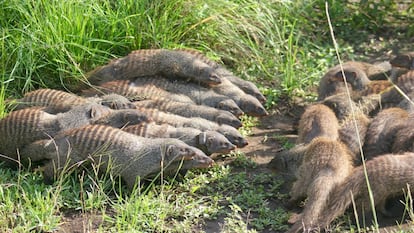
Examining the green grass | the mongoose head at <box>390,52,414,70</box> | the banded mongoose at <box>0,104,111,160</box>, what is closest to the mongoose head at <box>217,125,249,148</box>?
the green grass

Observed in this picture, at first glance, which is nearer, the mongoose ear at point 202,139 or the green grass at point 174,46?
the green grass at point 174,46

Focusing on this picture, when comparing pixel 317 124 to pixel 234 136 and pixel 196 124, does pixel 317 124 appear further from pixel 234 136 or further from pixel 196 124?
pixel 196 124

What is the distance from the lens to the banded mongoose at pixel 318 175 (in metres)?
4.59

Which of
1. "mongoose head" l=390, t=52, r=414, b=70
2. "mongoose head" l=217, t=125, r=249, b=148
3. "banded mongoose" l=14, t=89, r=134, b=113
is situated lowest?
"mongoose head" l=217, t=125, r=249, b=148

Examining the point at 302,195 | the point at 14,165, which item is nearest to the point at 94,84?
the point at 14,165

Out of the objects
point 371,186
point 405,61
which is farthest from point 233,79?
point 371,186

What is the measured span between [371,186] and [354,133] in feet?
2.24

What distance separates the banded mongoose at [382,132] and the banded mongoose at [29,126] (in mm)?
1812

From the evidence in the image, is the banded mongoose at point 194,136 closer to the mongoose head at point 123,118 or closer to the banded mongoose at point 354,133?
the mongoose head at point 123,118

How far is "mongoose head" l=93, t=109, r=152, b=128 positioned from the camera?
5.46 meters

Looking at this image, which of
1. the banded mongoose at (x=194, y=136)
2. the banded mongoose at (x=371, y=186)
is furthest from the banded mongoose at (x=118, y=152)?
the banded mongoose at (x=371, y=186)

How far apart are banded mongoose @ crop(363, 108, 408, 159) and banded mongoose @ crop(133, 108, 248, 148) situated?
2.73 feet

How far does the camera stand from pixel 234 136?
559 cm

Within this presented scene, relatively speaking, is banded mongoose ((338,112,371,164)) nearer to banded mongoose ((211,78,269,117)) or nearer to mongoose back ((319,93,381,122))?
mongoose back ((319,93,381,122))
